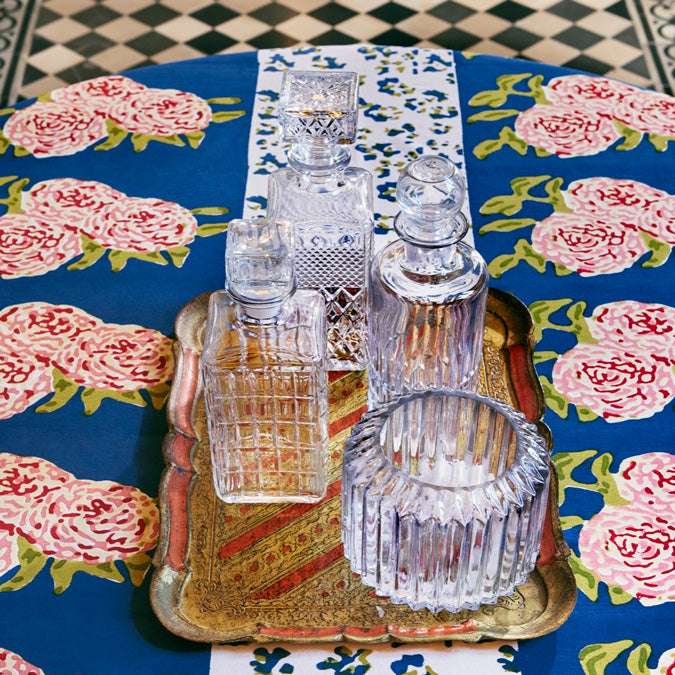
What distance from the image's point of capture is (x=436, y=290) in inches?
31.1

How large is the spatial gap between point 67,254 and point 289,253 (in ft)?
1.38

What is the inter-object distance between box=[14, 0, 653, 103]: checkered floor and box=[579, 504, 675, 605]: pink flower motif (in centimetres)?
199

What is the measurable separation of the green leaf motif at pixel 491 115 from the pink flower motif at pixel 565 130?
0.04 feet

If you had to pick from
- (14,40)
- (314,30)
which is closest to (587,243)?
(314,30)

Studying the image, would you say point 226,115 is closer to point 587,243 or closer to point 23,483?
point 587,243

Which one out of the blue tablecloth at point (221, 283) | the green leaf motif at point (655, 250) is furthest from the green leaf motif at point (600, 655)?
the green leaf motif at point (655, 250)

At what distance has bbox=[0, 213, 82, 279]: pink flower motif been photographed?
3.42ft

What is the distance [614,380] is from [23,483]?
1.71 ft

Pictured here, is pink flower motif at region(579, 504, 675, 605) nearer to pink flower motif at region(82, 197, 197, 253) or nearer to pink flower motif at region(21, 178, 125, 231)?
pink flower motif at region(82, 197, 197, 253)

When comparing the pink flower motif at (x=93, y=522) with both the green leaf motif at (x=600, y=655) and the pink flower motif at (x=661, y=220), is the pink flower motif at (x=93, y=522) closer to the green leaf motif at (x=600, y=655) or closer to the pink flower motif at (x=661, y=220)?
the green leaf motif at (x=600, y=655)

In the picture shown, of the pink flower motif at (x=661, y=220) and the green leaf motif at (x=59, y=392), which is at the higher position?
the pink flower motif at (x=661, y=220)

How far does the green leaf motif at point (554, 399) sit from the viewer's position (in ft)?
2.89

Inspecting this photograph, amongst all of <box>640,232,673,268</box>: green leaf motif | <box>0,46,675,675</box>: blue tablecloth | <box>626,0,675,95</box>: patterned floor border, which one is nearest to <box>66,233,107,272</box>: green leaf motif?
<box>0,46,675,675</box>: blue tablecloth

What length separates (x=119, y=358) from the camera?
0.94 meters
